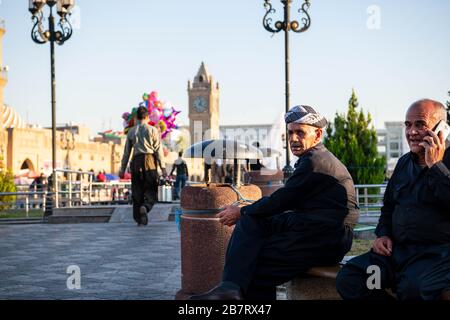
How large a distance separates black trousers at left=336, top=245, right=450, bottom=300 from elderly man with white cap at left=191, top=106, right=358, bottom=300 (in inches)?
10.1

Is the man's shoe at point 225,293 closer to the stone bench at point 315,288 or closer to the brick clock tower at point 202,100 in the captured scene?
the stone bench at point 315,288

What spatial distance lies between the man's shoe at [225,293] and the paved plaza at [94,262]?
1483 millimetres

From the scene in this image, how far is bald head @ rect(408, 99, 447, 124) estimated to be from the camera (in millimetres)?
3320

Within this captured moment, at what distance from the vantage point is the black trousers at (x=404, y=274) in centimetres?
302

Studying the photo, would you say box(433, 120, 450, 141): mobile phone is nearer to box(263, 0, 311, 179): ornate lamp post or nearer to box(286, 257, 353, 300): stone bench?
box(286, 257, 353, 300): stone bench

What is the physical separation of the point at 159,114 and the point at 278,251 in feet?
66.1

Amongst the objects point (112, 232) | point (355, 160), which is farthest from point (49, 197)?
point (355, 160)

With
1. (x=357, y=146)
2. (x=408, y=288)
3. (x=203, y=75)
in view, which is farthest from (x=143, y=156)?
(x=203, y=75)

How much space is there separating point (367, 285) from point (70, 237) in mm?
7360

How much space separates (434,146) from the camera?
321 cm

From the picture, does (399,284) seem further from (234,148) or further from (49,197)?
(49,197)

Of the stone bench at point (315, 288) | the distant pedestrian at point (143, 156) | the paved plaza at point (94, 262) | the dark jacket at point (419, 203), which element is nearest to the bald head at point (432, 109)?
the dark jacket at point (419, 203)

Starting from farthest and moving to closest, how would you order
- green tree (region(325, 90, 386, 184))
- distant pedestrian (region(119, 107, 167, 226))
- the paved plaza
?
green tree (region(325, 90, 386, 184))
distant pedestrian (region(119, 107, 167, 226))
the paved plaza

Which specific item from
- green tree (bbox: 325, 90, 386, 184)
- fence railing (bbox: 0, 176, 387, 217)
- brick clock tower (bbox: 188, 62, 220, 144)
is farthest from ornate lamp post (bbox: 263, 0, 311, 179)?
brick clock tower (bbox: 188, 62, 220, 144)
